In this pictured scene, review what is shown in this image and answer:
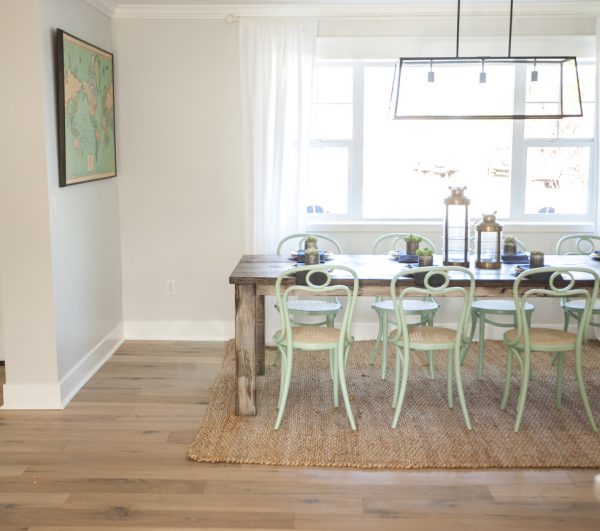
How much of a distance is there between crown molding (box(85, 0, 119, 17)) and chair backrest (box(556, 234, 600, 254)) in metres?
3.43

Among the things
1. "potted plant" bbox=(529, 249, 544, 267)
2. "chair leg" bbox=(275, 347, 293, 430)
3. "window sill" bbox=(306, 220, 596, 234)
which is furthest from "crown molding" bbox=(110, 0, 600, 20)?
"chair leg" bbox=(275, 347, 293, 430)

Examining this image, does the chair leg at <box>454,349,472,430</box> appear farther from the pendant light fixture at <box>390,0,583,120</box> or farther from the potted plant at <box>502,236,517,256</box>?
the pendant light fixture at <box>390,0,583,120</box>

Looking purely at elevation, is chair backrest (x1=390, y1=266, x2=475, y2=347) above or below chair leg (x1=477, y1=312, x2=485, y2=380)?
above

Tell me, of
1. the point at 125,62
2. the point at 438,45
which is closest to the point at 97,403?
the point at 125,62

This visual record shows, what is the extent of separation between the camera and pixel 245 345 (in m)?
4.23

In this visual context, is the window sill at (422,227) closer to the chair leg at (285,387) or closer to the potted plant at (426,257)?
the potted plant at (426,257)

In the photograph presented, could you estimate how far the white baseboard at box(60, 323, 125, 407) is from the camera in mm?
4605

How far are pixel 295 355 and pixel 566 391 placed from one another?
69.2 inches

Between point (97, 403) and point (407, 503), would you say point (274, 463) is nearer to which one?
point (407, 503)

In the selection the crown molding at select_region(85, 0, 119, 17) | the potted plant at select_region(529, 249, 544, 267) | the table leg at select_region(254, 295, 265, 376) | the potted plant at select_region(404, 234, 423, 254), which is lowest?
the table leg at select_region(254, 295, 265, 376)

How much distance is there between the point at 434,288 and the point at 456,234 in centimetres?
70

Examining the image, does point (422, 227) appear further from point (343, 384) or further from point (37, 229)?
point (37, 229)

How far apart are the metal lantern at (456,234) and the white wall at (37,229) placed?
2.17 m

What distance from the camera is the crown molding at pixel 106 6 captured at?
5184mm
